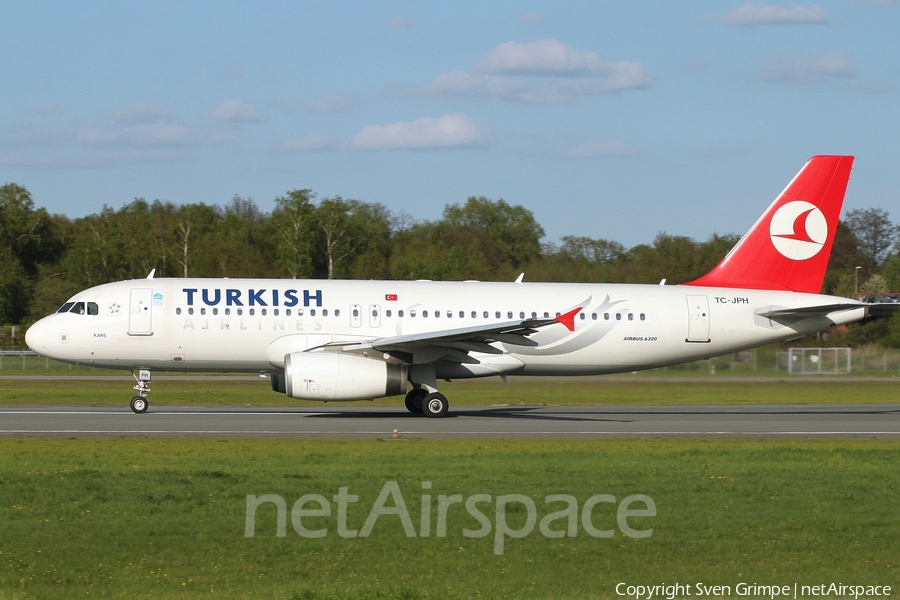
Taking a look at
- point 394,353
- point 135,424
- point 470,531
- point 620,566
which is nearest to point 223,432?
point 135,424

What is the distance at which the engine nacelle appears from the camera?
22047mm

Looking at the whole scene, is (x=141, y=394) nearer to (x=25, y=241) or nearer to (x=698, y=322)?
(x=698, y=322)

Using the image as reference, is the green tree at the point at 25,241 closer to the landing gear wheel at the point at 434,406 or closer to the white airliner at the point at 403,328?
the white airliner at the point at 403,328

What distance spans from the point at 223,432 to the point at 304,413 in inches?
221

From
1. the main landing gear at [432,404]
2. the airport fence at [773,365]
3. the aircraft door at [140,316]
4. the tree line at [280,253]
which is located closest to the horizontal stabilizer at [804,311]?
the main landing gear at [432,404]

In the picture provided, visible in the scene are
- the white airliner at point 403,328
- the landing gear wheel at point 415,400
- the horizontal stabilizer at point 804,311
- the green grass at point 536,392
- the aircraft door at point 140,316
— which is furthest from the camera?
the green grass at point 536,392

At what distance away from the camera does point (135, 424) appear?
21047 millimetres

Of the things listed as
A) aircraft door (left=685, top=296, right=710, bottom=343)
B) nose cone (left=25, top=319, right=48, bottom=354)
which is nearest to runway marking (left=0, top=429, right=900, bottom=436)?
nose cone (left=25, top=319, right=48, bottom=354)

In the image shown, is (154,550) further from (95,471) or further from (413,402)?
(413,402)

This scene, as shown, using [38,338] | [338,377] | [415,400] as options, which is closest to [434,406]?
[415,400]

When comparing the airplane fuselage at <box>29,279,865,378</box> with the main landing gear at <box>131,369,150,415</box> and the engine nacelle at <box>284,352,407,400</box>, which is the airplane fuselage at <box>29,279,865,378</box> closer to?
the main landing gear at <box>131,369,150,415</box>

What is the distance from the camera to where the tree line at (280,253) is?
64.1 meters

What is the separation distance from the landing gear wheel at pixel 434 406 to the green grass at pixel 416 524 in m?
7.24

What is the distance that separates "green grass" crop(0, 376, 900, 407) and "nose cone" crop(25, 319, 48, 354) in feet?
15.4
